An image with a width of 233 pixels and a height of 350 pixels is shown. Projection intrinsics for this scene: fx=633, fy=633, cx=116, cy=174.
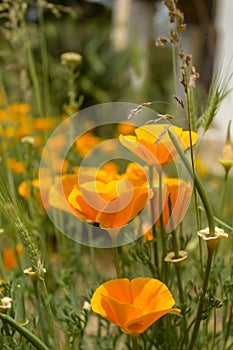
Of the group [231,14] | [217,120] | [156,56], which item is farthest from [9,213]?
[156,56]

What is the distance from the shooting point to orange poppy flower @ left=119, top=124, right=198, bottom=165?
453 mm

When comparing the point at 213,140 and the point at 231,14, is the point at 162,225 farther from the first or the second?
the point at 231,14

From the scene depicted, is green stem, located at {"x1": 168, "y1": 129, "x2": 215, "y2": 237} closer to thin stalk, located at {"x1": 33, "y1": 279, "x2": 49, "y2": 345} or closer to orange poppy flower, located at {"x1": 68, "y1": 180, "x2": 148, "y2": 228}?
orange poppy flower, located at {"x1": 68, "y1": 180, "x2": 148, "y2": 228}

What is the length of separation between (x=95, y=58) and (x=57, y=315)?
A: 3.53 m

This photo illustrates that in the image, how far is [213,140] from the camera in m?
3.49

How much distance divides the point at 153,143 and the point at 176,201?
8 centimetres

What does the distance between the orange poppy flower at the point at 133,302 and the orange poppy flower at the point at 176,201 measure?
0.07 metres

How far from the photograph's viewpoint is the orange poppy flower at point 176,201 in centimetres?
50

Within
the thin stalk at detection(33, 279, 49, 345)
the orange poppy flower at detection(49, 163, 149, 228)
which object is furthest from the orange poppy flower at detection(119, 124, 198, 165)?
the thin stalk at detection(33, 279, 49, 345)

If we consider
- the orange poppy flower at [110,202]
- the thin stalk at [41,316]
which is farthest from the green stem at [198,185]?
the thin stalk at [41,316]

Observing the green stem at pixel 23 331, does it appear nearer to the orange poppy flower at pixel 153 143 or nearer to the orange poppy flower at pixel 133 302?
the orange poppy flower at pixel 133 302

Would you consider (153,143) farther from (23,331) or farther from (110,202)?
(23,331)

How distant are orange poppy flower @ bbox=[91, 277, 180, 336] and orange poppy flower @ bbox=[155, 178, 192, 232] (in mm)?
67

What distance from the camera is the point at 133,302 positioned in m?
0.45
